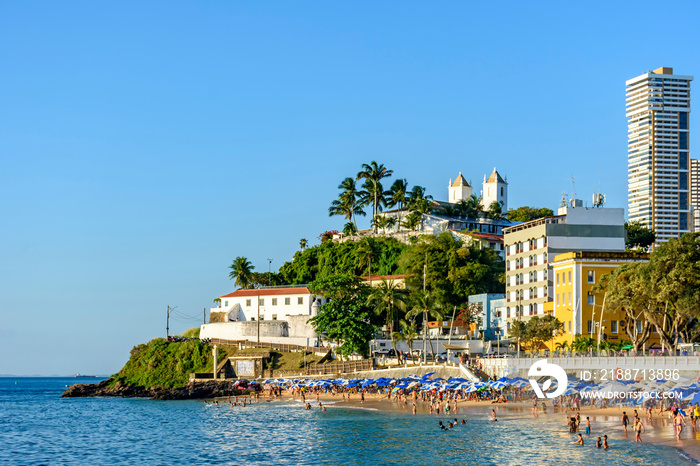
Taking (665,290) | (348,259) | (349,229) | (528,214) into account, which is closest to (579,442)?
(665,290)

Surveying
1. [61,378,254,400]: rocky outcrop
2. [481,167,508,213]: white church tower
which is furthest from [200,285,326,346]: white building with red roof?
[481,167,508,213]: white church tower

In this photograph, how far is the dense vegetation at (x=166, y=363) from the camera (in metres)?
111

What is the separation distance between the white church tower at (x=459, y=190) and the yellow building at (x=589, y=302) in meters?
99.2

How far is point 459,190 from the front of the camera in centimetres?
18588

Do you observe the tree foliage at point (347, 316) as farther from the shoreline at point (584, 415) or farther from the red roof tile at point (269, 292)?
the red roof tile at point (269, 292)

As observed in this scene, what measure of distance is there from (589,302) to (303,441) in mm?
39116

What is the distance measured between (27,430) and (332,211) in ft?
257

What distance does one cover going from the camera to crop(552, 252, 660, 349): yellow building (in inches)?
3240

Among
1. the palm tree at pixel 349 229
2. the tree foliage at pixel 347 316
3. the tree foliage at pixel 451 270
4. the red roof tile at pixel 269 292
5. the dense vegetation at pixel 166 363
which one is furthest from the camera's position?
the palm tree at pixel 349 229

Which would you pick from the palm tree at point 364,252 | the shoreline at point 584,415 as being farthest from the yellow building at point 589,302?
the palm tree at point 364,252

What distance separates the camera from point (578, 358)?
67.6 m

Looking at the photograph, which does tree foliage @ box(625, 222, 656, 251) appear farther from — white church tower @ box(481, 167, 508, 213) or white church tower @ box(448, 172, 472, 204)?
white church tower @ box(448, 172, 472, 204)

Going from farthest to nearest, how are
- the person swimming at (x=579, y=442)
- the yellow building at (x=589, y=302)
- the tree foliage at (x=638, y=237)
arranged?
the tree foliage at (x=638, y=237), the yellow building at (x=589, y=302), the person swimming at (x=579, y=442)

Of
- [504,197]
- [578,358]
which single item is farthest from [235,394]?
[504,197]
